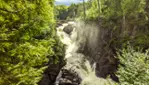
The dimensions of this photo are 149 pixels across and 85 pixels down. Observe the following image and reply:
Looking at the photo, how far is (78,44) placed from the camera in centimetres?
3559

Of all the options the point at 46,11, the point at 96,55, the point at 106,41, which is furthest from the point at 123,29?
the point at 46,11

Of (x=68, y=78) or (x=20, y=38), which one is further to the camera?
(x=68, y=78)

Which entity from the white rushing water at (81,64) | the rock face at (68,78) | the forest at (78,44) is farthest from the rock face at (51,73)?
the white rushing water at (81,64)

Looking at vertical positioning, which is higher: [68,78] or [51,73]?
[51,73]

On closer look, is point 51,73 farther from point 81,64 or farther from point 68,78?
point 81,64

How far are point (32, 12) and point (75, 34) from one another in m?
33.8

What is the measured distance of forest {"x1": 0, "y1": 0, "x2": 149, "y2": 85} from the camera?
6.63 meters

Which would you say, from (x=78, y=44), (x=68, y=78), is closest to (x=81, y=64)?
(x=68, y=78)

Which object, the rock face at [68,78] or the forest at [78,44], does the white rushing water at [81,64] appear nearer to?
the forest at [78,44]

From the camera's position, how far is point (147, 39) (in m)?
23.1

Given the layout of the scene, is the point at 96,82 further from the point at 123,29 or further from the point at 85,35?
the point at 85,35

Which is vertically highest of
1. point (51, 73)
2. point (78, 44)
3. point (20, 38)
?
point (20, 38)

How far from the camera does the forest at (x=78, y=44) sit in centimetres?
663

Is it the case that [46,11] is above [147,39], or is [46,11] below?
above
